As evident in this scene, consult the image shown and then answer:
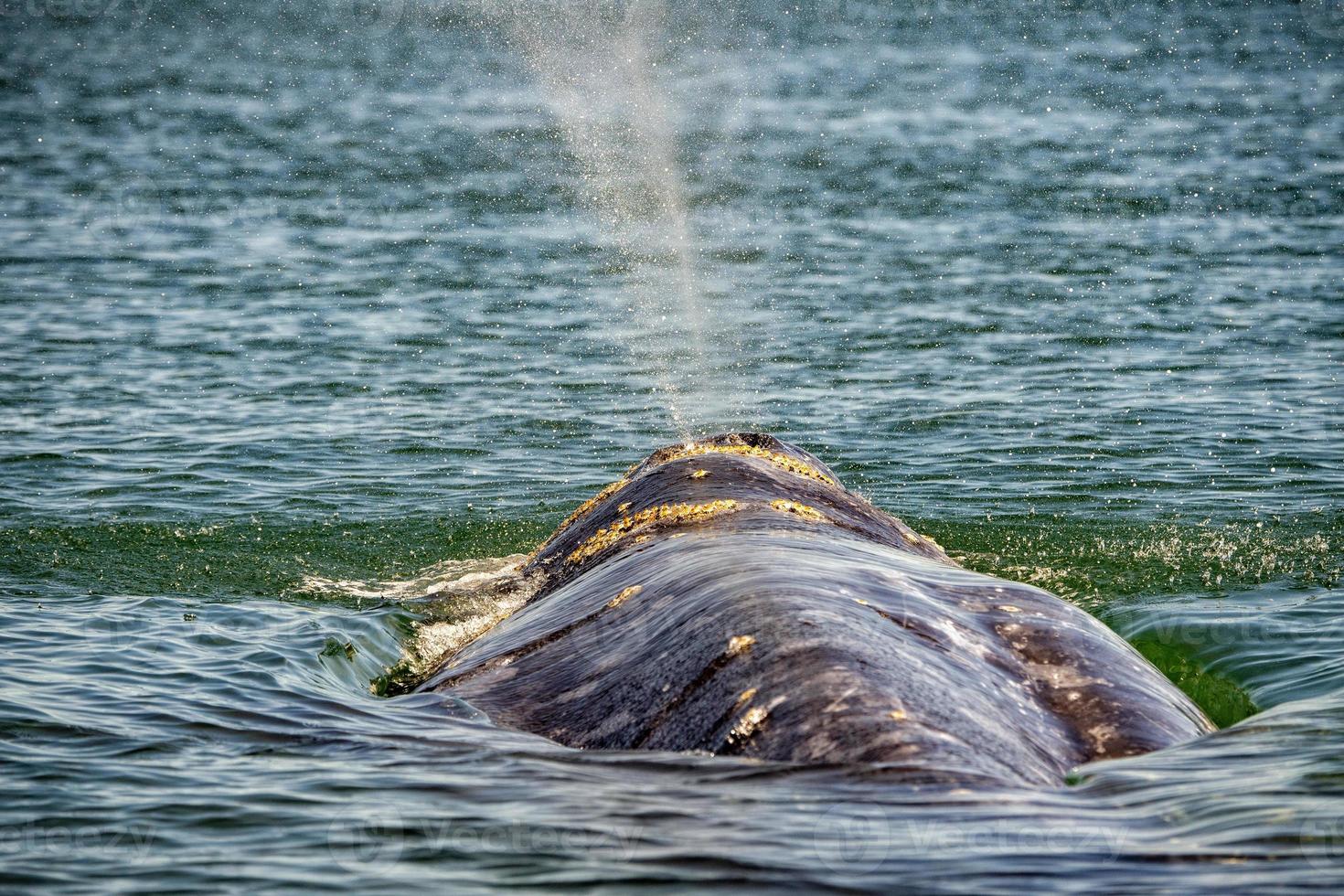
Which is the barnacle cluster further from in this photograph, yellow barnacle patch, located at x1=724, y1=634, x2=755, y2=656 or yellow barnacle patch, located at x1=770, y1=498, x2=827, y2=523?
yellow barnacle patch, located at x1=724, y1=634, x2=755, y2=656

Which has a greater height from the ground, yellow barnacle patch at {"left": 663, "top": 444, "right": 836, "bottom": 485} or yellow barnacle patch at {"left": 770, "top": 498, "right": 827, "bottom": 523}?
yellow barnacle patch at {"left": 663, "top": 444, "right": 836, "bottom": 485}

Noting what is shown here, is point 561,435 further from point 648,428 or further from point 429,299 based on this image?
point 429,299

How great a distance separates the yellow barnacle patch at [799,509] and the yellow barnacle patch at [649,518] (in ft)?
0.85

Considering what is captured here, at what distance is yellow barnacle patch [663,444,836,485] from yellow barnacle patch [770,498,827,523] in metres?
0.90

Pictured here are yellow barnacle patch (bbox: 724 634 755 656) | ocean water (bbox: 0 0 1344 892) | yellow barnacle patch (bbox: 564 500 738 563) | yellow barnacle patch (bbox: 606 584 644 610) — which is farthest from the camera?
yellow barnacle patch (bbox: 564 500 738 563)

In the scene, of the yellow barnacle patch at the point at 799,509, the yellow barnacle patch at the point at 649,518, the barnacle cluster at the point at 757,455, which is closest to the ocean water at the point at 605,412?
the yellow barnacle patch at the point at 649,518

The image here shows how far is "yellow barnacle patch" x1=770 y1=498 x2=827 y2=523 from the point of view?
31.2ft

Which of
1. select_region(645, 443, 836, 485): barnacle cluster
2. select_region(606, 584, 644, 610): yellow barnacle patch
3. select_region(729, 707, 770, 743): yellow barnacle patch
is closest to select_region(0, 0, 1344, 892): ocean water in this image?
select_region(729, 707, 770, 743): yellow barnacle patch

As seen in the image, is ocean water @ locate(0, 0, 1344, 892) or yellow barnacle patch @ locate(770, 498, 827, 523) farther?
yellow barnacle patch @ locate(770, 498, 827, 523)

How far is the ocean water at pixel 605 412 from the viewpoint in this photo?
5871 mm

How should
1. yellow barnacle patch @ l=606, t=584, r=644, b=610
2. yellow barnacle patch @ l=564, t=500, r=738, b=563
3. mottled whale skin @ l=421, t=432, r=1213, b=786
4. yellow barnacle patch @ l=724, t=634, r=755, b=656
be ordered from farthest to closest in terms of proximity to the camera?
1. yellow barnacle patch @ l=564, t=500, r=738, b=563
2. yellow barnacle patch @ l=606, t=584, r=644, b=610
3. yellow barnacle patch @ l=724, t=634, r=755, b=656
4. mottled whale skin @ l=421, t=432, r=1213, b=786

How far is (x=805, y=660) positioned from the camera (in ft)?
21.4

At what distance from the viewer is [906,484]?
49.7 feet

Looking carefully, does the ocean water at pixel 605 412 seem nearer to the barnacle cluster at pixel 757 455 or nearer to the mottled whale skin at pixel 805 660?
the mottled whale skin at pixel 805 660
